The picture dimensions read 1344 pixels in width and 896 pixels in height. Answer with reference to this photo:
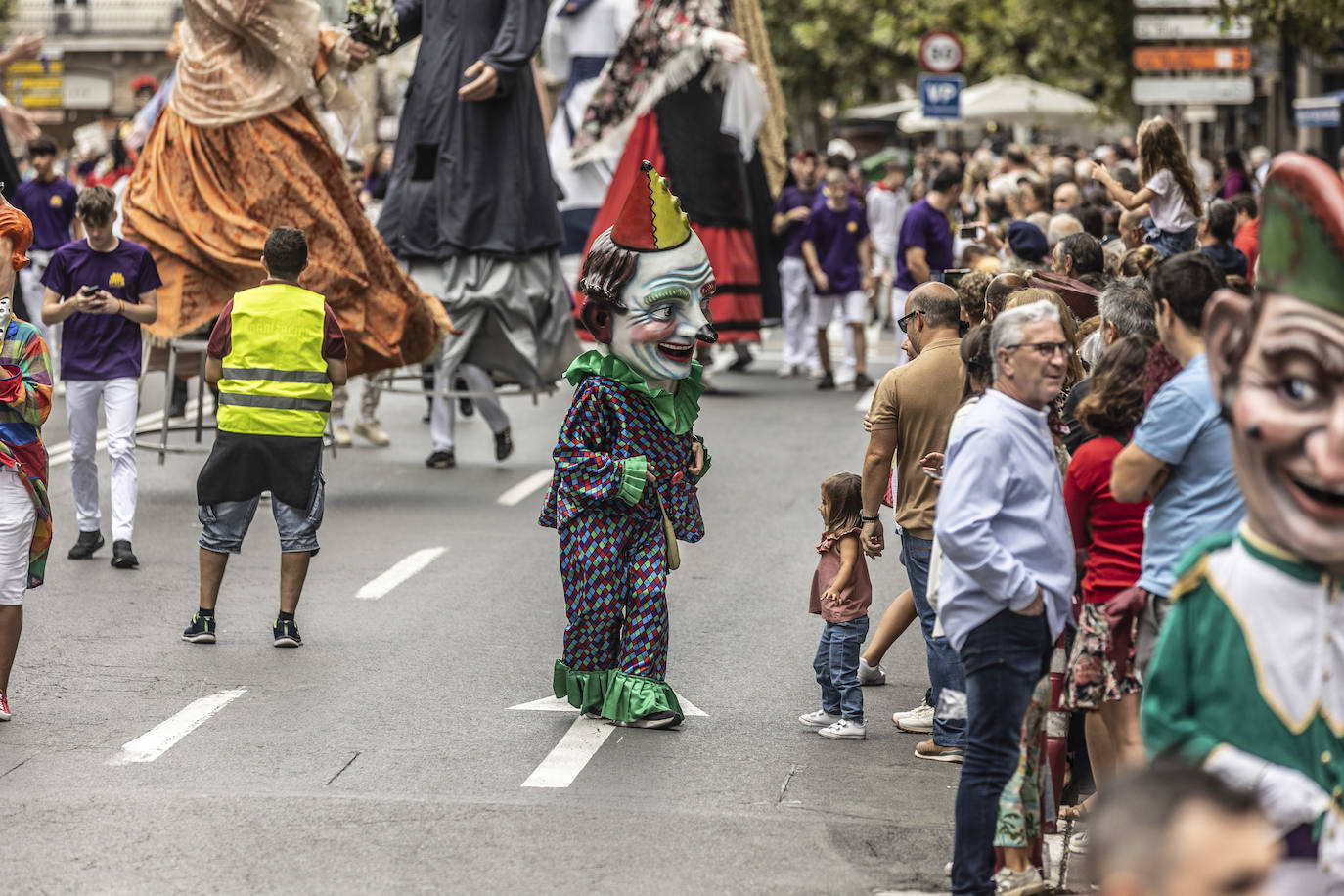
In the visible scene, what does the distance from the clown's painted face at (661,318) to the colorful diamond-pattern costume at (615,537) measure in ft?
0.23

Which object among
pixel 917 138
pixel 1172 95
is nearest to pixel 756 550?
pixel 1172 95

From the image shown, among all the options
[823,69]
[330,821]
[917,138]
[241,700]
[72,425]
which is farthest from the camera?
[917,138]

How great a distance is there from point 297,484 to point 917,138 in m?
47.5

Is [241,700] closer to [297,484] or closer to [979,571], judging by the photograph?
[297,484]

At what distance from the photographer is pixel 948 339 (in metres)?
7.27

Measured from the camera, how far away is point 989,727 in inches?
207

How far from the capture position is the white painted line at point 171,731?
678 centimetres

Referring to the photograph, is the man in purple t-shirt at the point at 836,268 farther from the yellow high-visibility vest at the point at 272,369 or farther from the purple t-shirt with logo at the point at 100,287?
the yellow high-visibility vest at the point at 272,369

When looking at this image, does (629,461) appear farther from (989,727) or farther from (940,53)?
(940,53)

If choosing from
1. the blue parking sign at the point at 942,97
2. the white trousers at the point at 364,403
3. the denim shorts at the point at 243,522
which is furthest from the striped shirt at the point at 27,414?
the blue parking sign at the point at 942,97

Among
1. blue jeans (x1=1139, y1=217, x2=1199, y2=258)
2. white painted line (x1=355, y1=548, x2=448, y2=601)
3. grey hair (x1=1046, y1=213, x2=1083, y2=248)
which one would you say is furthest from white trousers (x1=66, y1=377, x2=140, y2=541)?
blue jeans (x1=1139, y1=217, x2=1199, y2=258)

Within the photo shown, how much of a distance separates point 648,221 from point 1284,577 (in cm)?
378

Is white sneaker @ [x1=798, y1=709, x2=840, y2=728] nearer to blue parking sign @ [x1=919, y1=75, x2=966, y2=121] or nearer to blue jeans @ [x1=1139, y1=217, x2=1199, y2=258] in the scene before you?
blue jeans @ [x1=1139, y1=217, x2=1199, y2=258]

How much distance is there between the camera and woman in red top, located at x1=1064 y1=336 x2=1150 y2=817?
18.4 ft
